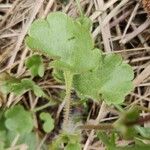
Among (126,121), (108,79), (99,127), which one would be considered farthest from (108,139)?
(126,121)

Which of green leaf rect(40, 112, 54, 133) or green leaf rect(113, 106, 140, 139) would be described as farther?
green leaf rect(40, 112, 54, 133)

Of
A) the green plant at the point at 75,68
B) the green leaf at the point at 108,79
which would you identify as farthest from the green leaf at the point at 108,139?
the green leaf at the point at 108,79

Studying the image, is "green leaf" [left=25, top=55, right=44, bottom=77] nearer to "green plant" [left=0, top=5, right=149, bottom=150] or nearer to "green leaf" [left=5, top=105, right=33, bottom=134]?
"green plant" [left=0, top=5, right=149, bottom=150]

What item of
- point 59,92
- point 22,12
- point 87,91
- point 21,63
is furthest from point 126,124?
point 22,12

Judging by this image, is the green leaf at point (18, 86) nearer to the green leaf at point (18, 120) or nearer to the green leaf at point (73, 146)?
the green leaf at point (18, 120)

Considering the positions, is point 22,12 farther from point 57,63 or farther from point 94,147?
point 94,147

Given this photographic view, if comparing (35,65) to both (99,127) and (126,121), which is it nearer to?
(99,127)

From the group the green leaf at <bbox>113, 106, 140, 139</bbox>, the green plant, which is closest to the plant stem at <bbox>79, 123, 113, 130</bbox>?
the green plant
